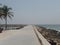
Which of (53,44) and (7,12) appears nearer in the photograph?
(53,44)

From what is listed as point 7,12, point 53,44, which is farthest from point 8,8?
point 53,44

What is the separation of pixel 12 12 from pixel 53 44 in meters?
50.5

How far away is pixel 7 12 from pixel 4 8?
1.59 metres

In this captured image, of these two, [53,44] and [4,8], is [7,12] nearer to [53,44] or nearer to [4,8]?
[4,8]

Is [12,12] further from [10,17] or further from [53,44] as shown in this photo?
[53,44]

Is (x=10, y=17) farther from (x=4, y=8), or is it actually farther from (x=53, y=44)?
(x=53, y=44)

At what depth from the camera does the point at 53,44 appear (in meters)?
13.2

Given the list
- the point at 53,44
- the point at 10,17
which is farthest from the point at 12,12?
the point at 53,44

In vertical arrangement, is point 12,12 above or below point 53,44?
above

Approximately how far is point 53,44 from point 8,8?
49.2m

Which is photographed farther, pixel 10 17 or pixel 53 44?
pixel 10 17

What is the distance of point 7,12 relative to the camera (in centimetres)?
6097

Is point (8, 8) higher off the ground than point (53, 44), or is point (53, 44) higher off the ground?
point (8, 8)

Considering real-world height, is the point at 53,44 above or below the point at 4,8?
below
